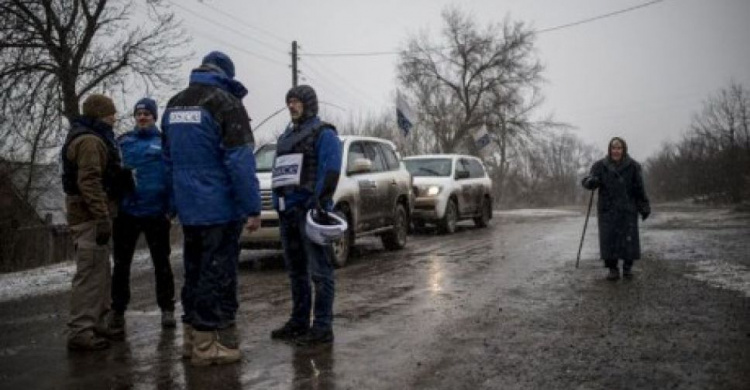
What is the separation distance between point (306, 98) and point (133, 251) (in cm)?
212

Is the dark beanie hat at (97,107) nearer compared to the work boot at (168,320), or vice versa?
the dark beanie hat at (97,107)

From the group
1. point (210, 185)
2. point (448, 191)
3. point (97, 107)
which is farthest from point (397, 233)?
point (210, 185)

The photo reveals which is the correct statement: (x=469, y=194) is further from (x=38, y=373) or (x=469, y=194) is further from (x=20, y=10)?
(x=20, y=10)

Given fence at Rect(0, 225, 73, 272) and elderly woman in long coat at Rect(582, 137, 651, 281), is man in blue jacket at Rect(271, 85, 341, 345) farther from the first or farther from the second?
fence at Rect(0, 225, 73, 272)

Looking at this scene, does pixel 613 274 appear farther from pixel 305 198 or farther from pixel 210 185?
pixel 210 185

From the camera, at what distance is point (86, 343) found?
193 inches

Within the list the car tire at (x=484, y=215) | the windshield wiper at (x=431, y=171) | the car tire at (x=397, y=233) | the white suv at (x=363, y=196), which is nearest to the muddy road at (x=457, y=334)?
the white suv at (x=363, y=196)

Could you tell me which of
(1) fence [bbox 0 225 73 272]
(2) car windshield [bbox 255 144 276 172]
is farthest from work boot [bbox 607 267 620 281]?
(1) fence [bbox 0 225 73 272]

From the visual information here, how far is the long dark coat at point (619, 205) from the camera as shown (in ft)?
27.0

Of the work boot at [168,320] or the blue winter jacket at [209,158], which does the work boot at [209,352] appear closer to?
the blue winter jacket at [209,158]

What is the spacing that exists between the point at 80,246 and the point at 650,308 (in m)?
5.14

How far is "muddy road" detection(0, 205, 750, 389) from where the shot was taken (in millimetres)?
4008

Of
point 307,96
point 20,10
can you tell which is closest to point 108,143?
point 307,96

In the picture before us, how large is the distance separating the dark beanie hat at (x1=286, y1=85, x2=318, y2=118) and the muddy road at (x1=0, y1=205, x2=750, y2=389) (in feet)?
6.05
